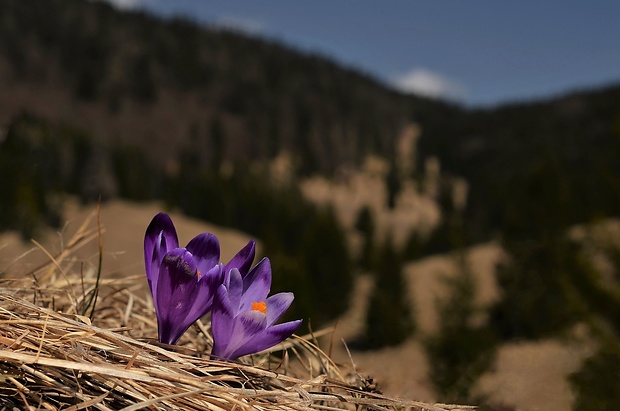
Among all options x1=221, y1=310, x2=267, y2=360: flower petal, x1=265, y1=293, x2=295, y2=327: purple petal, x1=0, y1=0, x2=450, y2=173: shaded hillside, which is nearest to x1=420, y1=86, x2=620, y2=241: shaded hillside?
x1=0, y1=0, x2=450, y2=173: shaded hillside

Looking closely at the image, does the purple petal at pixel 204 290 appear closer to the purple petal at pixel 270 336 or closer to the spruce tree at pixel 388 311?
the purple petal at pixel 270 336

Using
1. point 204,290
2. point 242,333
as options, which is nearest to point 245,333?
point 242,333

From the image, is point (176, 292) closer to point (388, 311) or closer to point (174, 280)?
point (174, 280)

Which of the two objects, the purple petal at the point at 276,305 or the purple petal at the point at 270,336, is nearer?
the purple petal at the point at 270,336

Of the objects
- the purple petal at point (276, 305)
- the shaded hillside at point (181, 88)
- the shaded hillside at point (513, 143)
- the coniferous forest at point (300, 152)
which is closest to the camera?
the purple petal at point (276, 305)

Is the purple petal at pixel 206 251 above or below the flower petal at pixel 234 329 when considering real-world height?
above

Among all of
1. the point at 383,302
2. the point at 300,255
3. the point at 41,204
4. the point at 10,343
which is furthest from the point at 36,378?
the point at 41,204

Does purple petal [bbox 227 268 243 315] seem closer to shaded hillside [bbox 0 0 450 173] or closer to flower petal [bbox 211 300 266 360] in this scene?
flower petal [bbox 211 300 266 360]

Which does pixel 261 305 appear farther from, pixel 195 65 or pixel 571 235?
pixel 195 65

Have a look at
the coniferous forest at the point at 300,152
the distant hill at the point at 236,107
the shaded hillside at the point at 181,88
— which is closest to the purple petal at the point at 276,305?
the coniferous forest at the point at 300,152
